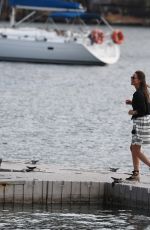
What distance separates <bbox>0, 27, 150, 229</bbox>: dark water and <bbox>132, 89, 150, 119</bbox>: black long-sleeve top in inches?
65.1

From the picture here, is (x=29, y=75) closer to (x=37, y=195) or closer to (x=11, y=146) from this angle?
(x=11, y=146)

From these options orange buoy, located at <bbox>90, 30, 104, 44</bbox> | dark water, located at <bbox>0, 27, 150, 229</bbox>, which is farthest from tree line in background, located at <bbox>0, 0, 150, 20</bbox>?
orange buoy, located at <bbox>90, 30, 104, 44</bbox>

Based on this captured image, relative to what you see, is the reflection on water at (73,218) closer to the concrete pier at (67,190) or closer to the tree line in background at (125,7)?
the concrete pier at (67,190)

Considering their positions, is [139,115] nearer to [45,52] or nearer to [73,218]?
[73,218]

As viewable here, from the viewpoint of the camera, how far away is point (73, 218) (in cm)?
1997

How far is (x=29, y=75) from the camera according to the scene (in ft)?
206

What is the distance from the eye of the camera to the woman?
68.5 ft

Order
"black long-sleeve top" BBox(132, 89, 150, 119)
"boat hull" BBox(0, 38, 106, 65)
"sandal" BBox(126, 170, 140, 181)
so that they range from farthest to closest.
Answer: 1. "boat hull" BBox(0, 38, 106, 65)
2. "sandal" BBox(126, 170, 140, 181)
3. "black long-sleeve top" BBox(132, 89, 150, 119)

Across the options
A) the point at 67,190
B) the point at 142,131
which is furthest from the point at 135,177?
the point at 67,190

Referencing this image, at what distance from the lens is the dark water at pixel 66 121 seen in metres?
20.3

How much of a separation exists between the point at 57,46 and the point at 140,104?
47942 millimetres

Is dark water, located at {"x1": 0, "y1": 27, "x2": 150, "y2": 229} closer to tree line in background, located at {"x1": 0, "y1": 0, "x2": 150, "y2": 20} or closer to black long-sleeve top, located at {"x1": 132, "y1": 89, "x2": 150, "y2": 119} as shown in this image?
black long-sleeve top, located at {"x1": 132, "y1": 89, "x2": 150, "y2": 119}

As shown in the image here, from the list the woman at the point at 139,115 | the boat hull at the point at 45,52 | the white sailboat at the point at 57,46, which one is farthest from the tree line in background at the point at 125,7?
the woman at the point at 139,115

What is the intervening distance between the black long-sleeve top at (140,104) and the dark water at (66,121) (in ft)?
5.42
